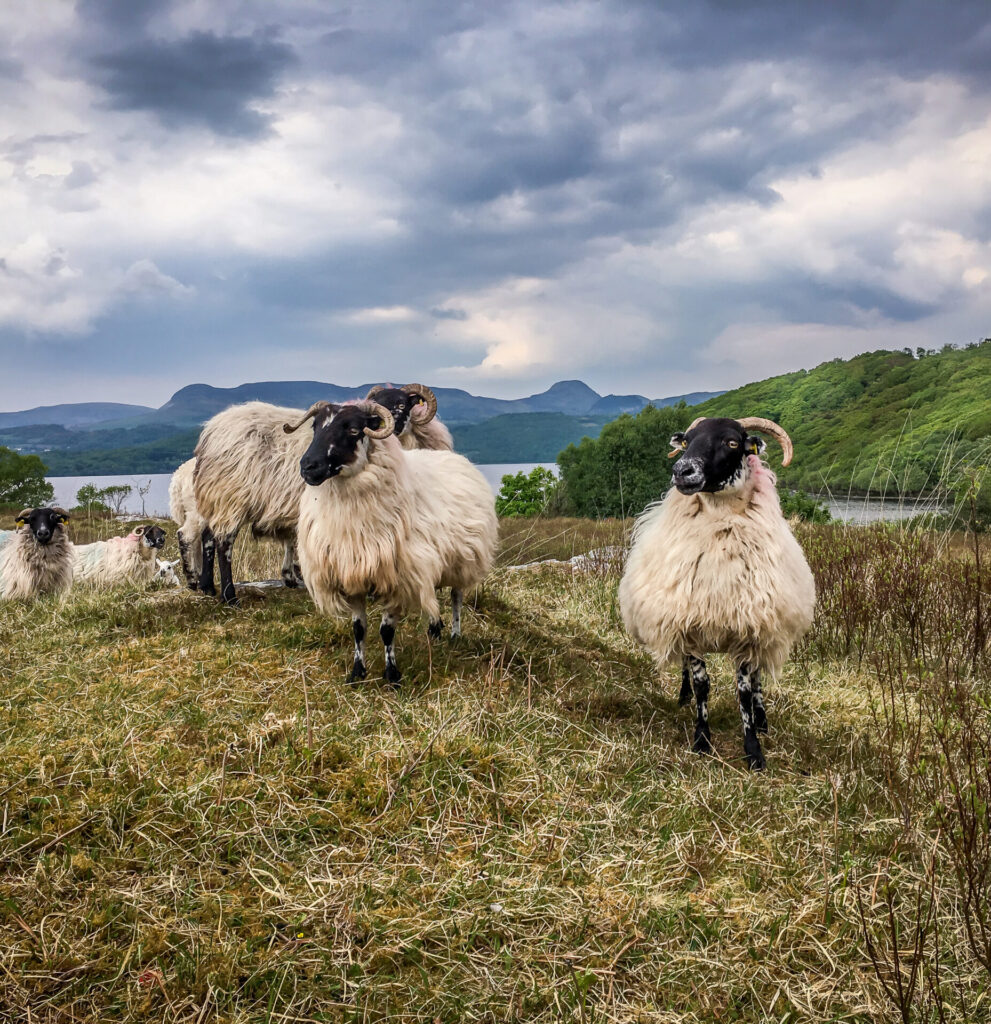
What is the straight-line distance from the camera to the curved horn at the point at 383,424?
5930mm

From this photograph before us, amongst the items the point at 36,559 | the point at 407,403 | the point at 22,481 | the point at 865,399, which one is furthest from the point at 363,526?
the point at 865,399

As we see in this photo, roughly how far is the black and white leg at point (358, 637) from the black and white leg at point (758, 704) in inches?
122

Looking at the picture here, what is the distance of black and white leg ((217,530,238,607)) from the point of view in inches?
327

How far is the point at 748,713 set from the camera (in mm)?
5551

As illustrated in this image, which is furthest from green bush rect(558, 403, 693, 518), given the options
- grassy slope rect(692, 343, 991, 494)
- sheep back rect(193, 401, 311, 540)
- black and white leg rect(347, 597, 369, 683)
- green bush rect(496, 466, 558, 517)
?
black and white leg rect(347, 597, 369, 683)

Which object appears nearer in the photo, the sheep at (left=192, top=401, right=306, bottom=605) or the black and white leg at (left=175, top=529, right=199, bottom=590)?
the sheep at (left=192, top=401, right=306, bottom=605)

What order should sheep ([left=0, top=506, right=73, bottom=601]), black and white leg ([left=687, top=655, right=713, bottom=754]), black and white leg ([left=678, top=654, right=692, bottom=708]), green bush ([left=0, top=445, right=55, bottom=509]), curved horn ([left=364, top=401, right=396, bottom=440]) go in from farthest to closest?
green bush ([left=0, top=445, right=55, bottom=509]) → sheep ([left=0, top=506, right=73, bottom=601]) → black and white leg ([left=678, top=654, right=692, bottom=708]) → curved horn ([left=364, top=401, right=396, bottom=440]) → black and white leg ([left=687, top=655, right=713, bottom=754])

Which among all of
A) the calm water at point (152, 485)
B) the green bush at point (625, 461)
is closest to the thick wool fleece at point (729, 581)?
the calm water at point (152, 485)

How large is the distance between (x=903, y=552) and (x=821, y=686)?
222 cm

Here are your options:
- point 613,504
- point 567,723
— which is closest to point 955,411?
point 613,504

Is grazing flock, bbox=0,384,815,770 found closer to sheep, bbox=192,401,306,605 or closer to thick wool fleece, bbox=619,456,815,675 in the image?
thick wool fleece, bbox=619,456,815,675

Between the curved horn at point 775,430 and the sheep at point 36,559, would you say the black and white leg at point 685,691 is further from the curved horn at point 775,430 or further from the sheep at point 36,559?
the sheep at point 36,559

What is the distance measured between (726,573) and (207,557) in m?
6.28

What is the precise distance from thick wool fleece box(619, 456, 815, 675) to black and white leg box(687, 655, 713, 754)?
99 millimetres
